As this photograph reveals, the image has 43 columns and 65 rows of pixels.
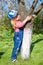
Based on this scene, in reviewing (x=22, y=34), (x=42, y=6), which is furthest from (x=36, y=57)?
(x=42, y=6)

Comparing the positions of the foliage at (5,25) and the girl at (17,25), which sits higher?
the girl at (17,25)

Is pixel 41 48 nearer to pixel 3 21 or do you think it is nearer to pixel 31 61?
pixel 31 61

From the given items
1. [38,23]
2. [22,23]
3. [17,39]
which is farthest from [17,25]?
[38,23]

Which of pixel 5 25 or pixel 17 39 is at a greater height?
pixel 17 39

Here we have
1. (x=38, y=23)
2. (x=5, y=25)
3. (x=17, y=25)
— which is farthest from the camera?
(x=5, y=25)

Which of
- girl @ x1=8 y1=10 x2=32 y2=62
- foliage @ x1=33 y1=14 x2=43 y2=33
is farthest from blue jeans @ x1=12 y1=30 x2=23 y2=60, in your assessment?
foliage @ x1=33 y1=14 x2=43 y2=33

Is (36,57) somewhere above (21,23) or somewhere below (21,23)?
below

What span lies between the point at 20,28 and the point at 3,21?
13.6 meters

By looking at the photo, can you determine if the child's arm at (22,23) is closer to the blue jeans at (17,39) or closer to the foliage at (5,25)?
the blue jeans at (17,39)

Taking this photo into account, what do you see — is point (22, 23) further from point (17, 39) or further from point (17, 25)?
point (17, 39)

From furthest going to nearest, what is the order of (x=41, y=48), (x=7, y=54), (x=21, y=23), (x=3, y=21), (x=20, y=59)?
(x=3, y=21), (x=41, y=48), (x=7, y=54), (x=20, y=59), (x=21, y=23)

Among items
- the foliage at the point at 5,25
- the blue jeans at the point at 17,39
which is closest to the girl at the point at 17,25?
the blue jeans at the point at 17,39

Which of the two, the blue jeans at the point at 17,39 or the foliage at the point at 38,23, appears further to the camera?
the foliage at the point at 38,23

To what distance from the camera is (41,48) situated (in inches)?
354
